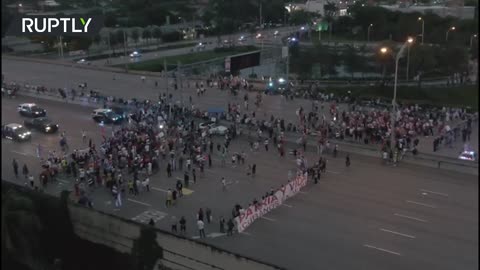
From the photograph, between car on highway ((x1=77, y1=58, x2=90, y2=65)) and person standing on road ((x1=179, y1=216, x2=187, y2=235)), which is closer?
person standing on road ((x1=179, y1=216, x2=187, y2=235))

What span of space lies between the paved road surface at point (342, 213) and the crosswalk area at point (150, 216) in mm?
30

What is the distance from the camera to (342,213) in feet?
58.9

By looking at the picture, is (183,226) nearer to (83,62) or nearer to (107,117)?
(107,117)

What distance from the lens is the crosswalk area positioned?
1755 cm

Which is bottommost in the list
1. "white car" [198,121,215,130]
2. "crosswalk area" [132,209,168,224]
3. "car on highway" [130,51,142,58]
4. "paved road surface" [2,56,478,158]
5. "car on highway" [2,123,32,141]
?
"crosswalk area" [132,209,168,224]

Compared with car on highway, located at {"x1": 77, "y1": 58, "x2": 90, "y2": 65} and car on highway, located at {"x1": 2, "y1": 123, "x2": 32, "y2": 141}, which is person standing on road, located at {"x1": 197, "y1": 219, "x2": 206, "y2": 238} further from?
car on highway, located at {"x1": 77, "y1": 58, "x2": 90, "y2": 65}

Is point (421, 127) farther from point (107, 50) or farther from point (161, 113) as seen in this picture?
point (107, 50)

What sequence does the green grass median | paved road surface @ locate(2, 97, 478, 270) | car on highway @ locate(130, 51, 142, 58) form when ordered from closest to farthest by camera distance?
paved road surface @ locate(2, 97, 478, 270) < the green grass median < car on highway @ locate(130, 51, 142, 58)

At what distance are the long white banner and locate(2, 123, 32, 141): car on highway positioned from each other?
13689 mm

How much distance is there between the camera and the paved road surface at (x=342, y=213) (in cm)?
1496

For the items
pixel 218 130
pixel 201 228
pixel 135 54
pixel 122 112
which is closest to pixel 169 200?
pixel 201 228

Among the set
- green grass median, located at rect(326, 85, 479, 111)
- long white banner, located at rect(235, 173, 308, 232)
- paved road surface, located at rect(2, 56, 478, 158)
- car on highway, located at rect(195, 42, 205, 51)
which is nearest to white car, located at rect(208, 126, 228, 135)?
paved road surface, located at rect(2, 56, 478, 158)

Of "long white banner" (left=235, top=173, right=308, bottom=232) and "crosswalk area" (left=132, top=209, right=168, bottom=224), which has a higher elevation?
"long white banner" (left=235, top=173, right=308, bottom=232)

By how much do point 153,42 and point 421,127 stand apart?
47.5 m
